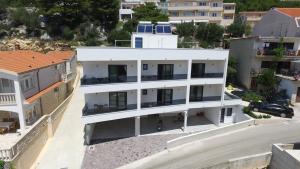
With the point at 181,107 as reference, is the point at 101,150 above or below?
below

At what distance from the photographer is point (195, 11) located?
69125 mm

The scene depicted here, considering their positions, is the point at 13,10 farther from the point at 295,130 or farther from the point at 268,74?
the point at 295,130

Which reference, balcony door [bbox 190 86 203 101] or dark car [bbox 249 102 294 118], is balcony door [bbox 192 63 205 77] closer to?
balcony door [bbox 190 86 203 101]

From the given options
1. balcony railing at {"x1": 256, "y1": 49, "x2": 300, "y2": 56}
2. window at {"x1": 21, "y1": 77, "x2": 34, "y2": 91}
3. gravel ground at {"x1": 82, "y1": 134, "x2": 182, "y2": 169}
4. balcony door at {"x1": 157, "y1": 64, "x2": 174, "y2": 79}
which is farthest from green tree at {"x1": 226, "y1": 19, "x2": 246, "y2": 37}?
window at {"x1": 21, "y1": 77, "x2": 34, "y2": 91}

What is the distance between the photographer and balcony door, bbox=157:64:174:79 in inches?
1013

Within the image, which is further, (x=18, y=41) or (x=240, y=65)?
(x=18, y=41)

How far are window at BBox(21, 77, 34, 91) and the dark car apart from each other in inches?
1053

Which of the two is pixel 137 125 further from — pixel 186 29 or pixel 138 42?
pixel 186 29

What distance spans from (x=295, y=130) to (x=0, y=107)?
3100 centimetres

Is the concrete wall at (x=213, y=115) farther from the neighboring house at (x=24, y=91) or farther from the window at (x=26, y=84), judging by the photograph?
the window at (x=26, y=84)

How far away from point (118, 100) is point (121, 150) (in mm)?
5625

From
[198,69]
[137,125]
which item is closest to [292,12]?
[198,69]

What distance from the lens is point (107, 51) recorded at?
2188 cm

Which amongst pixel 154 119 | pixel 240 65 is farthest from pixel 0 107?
pixel 240 65
